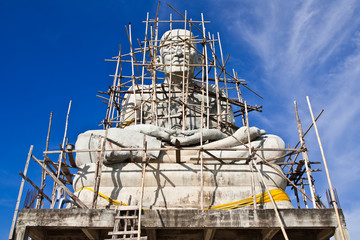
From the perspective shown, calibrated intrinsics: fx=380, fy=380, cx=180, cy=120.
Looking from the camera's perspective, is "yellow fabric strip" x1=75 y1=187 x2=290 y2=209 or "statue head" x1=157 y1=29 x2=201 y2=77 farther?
"statue head" x1=157 y1=29 x2=201 y2=77

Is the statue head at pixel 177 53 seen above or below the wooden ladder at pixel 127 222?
above

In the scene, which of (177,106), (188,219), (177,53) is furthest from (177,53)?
(188,219)

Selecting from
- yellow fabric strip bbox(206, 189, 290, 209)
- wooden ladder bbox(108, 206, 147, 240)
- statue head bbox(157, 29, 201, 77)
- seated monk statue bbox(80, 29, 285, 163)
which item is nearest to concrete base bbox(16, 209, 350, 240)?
wooden ladder bbox(108, 206, 147, 240)

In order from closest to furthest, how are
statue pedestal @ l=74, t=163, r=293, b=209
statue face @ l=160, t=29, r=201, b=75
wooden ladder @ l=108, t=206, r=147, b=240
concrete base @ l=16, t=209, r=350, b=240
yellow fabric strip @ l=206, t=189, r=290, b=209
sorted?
wooden ladder @ l=108, t=206, r=147, b=240, concrete base @ l=16, t=209, r=350, b=240, yellow fabric strip @ l=206, t=189, r=290, b=209, statue pedestal @ l=74, t=163, r=293, b=209, statue face @ l=160, t=29, r=201, b=75

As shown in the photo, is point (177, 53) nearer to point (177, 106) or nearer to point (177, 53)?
point (177, 53)

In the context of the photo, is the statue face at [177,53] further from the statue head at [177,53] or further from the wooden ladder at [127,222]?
the wooden ladder at [127,222]

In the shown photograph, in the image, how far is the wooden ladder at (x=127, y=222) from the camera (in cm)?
711

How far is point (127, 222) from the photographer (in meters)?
7.35

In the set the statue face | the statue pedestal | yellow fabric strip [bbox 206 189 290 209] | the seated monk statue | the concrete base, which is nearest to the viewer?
the concrete base

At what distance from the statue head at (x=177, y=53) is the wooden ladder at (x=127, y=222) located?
706cm

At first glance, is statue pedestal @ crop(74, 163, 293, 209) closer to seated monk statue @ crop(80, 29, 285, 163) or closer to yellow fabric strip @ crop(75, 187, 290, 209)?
yellow fabric strip @ crop(75, 187, 290, 209)

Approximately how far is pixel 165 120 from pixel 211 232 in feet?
20.6

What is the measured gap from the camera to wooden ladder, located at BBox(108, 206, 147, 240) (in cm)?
711

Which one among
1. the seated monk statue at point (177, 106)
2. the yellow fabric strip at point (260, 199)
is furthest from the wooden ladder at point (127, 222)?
the seated monk statue at point (177, 106)
